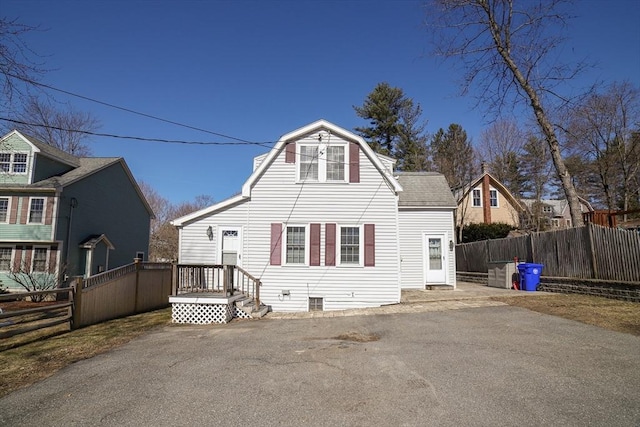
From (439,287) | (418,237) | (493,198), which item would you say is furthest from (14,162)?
(493,198)

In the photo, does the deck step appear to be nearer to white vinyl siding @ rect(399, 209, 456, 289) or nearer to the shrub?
white vinyl siding @ rect(399, 209, 456, 289)

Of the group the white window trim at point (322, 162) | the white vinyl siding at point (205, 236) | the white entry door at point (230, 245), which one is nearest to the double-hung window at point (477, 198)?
the white window trim at point (322, 162)

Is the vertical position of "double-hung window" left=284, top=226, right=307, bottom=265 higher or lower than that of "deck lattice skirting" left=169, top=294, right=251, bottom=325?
higher

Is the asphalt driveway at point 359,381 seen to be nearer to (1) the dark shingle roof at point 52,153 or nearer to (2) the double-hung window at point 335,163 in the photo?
(2) the double-hung window at point 335,163

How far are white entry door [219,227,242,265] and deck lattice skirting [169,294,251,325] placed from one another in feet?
8.47

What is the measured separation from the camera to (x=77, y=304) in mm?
9500

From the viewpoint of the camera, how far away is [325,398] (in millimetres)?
4430

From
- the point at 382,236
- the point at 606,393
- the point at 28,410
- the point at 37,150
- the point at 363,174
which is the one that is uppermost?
the point at 37,150

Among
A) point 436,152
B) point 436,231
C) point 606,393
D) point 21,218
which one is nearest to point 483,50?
point 436,231

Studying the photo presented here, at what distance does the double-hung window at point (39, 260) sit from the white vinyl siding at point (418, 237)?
17.5 m

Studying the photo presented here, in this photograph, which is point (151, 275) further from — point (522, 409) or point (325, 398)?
point (522, 409)

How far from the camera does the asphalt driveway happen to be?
3951mm

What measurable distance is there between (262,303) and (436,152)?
28251 mm

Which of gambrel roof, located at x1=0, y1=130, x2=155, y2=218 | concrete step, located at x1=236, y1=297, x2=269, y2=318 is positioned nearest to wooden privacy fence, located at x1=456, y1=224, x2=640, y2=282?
concrete step, located at x1=236, y1=297, x2=269, y2=318
